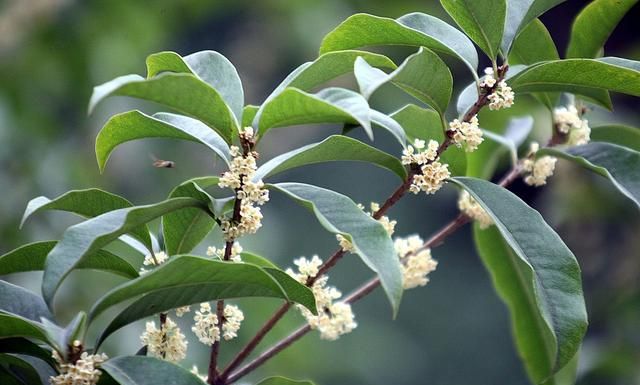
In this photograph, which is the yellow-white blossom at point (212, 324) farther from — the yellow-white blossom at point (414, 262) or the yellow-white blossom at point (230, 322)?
the yellow-white blossom at point (414, 262)

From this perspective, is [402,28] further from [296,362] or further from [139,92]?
[296,362]

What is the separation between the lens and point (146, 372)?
2.27ft

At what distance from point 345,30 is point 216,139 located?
0.15m

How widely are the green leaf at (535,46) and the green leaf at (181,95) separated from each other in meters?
0.41

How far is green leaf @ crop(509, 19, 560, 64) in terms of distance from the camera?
98 centimetres

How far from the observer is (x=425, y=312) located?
399 cm

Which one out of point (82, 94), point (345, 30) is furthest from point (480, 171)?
point (82, 94)

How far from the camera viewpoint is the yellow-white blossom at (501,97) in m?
0.78

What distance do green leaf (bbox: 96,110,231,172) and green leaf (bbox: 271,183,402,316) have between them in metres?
0.07

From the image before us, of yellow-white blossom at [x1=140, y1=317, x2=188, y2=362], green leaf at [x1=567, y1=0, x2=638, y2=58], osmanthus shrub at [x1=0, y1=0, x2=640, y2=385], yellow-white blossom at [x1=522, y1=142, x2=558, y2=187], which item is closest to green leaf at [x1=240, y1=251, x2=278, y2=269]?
osmanthus shrub at [x1=0, y1=0, x2=640, y2=385]

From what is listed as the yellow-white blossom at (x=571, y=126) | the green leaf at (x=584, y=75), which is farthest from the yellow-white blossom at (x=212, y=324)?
the yellow-white blossom at (x=571, y=126)

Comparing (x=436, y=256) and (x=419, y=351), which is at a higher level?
(x=436, y=256)

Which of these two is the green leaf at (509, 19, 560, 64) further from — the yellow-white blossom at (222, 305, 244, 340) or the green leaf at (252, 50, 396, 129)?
the yellow-white blossom at (222, 305, 244, 340)

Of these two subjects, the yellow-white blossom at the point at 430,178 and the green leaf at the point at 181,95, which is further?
the yellow-white blossom at the point at 430,178
